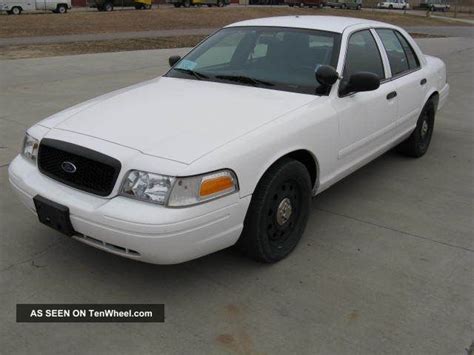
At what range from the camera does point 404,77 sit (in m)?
4.90

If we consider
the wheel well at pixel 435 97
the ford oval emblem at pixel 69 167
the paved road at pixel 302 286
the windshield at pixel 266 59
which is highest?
the windshield at pixel 266 59

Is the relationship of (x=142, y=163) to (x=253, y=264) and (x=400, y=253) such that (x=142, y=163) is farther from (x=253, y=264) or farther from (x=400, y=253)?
(x=400, y=253)

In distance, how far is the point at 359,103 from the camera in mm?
3984

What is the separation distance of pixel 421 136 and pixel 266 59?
248cm

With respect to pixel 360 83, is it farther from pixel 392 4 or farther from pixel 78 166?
pixel 392 4

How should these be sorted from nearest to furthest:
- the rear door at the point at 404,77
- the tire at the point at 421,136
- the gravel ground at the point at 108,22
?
the rear door at the point at 404,77, the tire at the point at 421,136, the gravel ground at the point at 108,22

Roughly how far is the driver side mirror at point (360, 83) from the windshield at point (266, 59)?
0.64 ft

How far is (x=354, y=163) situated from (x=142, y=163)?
2006mm

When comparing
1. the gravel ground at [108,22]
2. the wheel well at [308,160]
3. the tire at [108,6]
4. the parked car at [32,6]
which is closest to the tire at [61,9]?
the parked car at [32,6]

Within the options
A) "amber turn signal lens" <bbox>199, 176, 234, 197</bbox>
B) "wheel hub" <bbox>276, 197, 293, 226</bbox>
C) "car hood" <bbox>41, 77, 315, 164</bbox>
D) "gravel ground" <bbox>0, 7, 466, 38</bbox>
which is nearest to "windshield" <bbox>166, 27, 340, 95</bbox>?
"car hood" <bbox>41, 77, 315, 164</bbox>

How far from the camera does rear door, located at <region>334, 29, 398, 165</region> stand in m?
3.86

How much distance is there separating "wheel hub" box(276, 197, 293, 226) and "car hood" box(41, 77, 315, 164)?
0.57 metres

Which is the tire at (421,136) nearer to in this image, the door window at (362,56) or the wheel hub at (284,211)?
the door window at (362,56)

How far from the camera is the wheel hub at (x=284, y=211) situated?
334 cm
